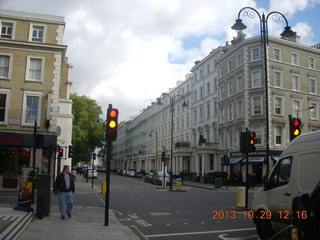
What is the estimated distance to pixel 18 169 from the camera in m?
26.2

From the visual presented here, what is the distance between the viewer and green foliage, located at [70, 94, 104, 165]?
56.3 m

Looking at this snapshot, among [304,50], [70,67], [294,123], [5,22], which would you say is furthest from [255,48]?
[294,123]

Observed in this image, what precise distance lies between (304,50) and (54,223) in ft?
140

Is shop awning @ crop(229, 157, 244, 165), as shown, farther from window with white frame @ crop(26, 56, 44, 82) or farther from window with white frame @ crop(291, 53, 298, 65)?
window with white frame @ crop(26, 56, 44, 82)

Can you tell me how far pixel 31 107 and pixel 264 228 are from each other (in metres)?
22.2

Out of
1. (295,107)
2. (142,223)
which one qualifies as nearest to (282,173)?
(142,223)

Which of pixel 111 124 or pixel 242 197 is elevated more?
pixel 111 124

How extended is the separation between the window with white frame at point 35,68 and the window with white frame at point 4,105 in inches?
81.5

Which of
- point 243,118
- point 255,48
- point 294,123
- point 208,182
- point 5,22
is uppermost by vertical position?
point 255,48

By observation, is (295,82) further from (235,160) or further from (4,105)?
(4,105)

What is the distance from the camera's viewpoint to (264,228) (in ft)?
29.2

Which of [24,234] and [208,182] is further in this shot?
[208,182]

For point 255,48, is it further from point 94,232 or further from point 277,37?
point 94,232

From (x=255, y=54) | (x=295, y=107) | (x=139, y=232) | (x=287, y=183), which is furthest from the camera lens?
(x=295, y=107)
